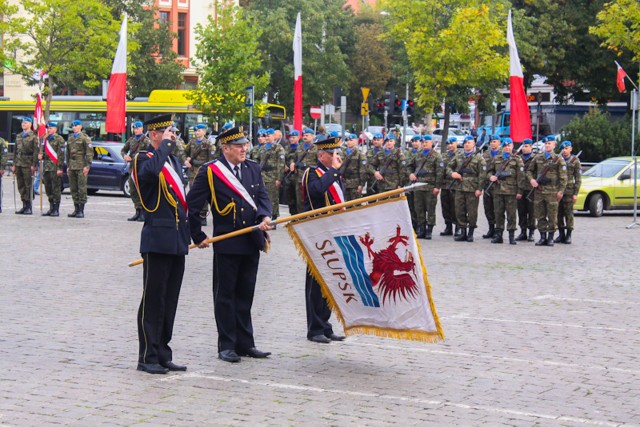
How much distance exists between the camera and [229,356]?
29.7 feet

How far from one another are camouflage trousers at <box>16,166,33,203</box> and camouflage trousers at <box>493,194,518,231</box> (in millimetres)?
10195

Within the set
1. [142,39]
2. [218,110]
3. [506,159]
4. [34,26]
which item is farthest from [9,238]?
[142,39]

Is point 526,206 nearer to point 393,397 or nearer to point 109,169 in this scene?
point 109,169

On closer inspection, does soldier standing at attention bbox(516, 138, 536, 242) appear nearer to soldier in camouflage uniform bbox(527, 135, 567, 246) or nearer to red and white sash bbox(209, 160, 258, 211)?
soldier in camouflage uniform bbox(527, 135, 567, 246)

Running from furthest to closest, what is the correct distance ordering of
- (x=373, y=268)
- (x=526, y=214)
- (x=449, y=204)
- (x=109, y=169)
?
1. (x=109, y=169)
2. (x=449, y=204)
3. (x=526, y=214)
4. (x=373, y=268)

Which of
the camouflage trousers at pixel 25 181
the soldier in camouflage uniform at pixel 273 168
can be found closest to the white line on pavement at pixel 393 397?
the soldier in camouflage uniform at pixel 273 168

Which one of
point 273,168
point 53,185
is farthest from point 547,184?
point 53,185

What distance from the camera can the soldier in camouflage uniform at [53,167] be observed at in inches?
952

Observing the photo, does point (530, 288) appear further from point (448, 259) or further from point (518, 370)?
point (518, 370)

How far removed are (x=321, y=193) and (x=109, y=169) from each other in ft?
70.1

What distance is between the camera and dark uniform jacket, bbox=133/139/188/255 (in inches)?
336

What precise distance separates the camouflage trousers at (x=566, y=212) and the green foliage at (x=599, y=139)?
15.1 metres

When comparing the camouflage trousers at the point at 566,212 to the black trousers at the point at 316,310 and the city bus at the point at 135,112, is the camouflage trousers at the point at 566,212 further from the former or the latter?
the city bus at the point at 135,112

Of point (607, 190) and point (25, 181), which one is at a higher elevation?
point (25, 181)
